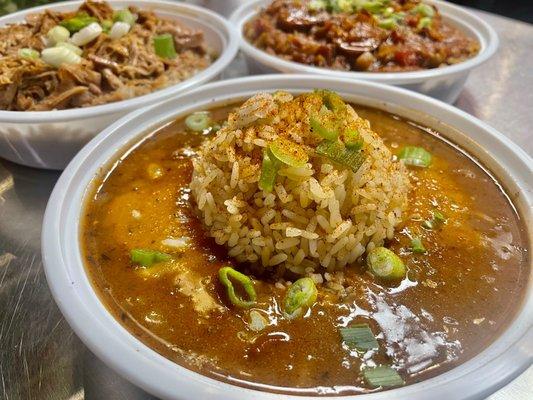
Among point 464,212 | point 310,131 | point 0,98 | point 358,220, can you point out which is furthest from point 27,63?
point 464,212

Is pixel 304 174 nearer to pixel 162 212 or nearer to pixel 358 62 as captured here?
pixel 162 212

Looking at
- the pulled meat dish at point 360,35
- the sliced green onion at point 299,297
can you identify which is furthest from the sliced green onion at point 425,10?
the sliced green onion at point 299,297

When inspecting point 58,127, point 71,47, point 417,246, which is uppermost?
point 417,246

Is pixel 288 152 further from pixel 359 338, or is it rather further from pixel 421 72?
pixel 421 72

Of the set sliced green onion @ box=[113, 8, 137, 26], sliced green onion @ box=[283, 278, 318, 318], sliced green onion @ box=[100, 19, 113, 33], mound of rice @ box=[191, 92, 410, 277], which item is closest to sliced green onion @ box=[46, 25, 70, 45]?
sliced green onion @ box=[100, 19, 113, 33]

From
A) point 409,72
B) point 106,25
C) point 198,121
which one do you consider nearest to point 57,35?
point 106,25

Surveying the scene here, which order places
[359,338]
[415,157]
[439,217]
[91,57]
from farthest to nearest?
[91,57], [415,157], [439,217], [359,338]
